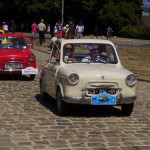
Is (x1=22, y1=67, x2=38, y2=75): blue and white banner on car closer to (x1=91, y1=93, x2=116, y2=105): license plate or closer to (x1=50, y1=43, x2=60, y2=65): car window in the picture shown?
(x1=50, y1=43, x2=60, y2=65): car window

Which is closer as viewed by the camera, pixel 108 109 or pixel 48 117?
pixel 48 117

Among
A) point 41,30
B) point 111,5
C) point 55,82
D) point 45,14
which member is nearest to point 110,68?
point 55,82

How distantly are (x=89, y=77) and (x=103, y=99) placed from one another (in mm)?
503

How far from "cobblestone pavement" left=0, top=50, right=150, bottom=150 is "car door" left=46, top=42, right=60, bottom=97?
0.43 metres

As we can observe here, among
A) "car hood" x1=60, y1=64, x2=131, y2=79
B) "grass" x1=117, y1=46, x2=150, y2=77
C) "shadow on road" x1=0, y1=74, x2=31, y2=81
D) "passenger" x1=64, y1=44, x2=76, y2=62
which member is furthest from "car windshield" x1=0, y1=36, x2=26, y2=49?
"car hood" x1=60, y1=64, x2=131, y2=79

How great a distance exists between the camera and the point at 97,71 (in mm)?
8977

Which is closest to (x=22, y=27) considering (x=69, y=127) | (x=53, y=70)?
(x=53, y=70)

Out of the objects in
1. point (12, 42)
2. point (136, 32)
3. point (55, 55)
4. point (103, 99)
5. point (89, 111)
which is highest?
point (55, 55)

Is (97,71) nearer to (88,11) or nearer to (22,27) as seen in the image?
(88,11)

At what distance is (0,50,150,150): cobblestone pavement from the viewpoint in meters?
6.90

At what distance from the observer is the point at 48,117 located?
9000 millimetres

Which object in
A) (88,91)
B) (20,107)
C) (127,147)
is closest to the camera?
(127,147)

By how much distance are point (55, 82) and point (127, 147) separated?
10.5ft

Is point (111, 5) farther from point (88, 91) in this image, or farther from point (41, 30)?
point (88, 91)
